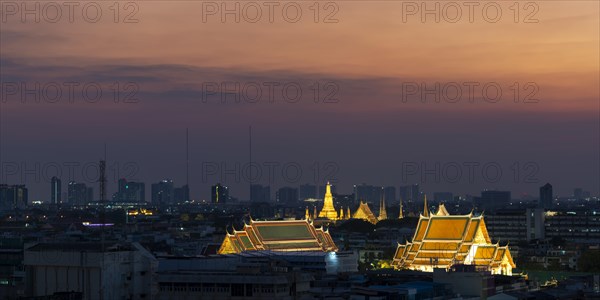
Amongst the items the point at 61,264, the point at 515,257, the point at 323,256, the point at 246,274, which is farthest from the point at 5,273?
the point at 515,257

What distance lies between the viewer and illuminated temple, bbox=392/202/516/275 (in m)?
137

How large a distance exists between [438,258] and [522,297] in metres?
37.1

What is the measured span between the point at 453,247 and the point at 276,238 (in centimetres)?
2135

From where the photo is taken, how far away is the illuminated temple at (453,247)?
137 m

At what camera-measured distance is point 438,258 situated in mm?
138000

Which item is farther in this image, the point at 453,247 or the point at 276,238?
the point at 276,238

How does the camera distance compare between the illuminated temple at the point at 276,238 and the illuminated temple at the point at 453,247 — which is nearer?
the illuminated temple at the point at 453,247

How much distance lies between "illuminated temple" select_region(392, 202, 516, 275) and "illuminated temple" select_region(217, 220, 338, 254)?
46.0 ft

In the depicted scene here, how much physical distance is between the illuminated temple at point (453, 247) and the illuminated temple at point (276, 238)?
14.0m

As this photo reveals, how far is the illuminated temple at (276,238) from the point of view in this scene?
147 meters

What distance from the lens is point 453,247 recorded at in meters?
138

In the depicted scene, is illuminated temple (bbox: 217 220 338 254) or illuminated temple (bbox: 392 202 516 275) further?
illuminated temple (bbox: 217 220 338 254)

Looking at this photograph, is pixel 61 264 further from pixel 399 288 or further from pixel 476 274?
pixel 476 274

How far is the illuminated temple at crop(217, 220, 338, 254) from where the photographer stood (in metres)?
147
